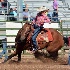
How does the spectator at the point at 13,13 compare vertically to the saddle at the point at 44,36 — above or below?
above

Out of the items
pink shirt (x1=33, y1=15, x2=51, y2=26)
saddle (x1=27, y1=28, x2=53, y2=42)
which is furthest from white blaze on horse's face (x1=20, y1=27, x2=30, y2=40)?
pink shirt (x1=33, y1=15, x2=51, y2=26)

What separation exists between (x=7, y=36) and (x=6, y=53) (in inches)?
36.2

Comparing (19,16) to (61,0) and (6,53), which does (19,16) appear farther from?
(61,0)

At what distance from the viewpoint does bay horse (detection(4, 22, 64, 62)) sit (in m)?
10.6

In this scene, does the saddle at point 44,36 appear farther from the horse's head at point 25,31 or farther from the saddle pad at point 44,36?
the horse's head at point 25,31

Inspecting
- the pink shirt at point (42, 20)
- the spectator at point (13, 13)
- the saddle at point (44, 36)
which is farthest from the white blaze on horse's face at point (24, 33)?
the spectator at point (13, 13)

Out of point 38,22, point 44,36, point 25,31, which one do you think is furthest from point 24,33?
point 44,36

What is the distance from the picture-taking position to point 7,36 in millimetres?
13008

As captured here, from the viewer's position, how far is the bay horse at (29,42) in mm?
10648

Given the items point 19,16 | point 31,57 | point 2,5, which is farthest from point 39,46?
point 2,5

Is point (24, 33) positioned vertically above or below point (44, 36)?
above

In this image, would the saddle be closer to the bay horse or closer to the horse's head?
the bay horse

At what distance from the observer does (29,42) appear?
1084 cm

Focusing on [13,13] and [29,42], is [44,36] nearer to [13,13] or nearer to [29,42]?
[29,42]
